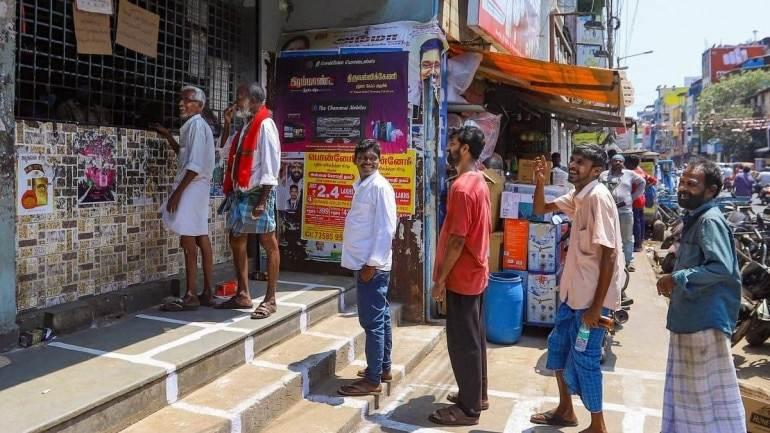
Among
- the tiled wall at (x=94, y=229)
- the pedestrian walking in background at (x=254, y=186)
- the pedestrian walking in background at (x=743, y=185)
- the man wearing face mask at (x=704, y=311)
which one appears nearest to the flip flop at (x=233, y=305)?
the pedestrian walking in background at (x=254, y=186)

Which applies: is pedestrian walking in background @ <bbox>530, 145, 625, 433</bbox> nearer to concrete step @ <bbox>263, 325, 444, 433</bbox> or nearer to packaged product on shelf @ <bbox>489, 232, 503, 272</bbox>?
concrete step @ <bbox>263, 325, 444, 433</bbox>

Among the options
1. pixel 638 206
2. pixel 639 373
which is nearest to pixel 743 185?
pixel 638 206

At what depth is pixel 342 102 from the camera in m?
5.82

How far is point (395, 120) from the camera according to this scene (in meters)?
5.67

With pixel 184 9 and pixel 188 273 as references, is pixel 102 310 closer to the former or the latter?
pixel 188 273

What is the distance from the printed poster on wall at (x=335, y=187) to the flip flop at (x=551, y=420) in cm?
236

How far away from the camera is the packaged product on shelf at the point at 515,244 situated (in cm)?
610

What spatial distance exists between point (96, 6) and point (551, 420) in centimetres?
435

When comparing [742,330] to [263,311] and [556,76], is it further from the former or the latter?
[263,311]

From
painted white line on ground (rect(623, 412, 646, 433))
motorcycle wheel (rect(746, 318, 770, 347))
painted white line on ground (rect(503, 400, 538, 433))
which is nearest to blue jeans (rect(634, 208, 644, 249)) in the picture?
motorcycle wheel (rect(746, 318, 770, 347))

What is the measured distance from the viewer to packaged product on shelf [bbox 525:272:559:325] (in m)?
5.97

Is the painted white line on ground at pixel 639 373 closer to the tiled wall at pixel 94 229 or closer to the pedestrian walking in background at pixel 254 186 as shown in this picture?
the pedestrian walking in background at pixel 254 186

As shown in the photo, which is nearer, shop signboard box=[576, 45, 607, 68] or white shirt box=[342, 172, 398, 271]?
white shirt box=[342, 172, 398, 271]

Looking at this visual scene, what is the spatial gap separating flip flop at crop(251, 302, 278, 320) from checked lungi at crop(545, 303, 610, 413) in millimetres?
2029
